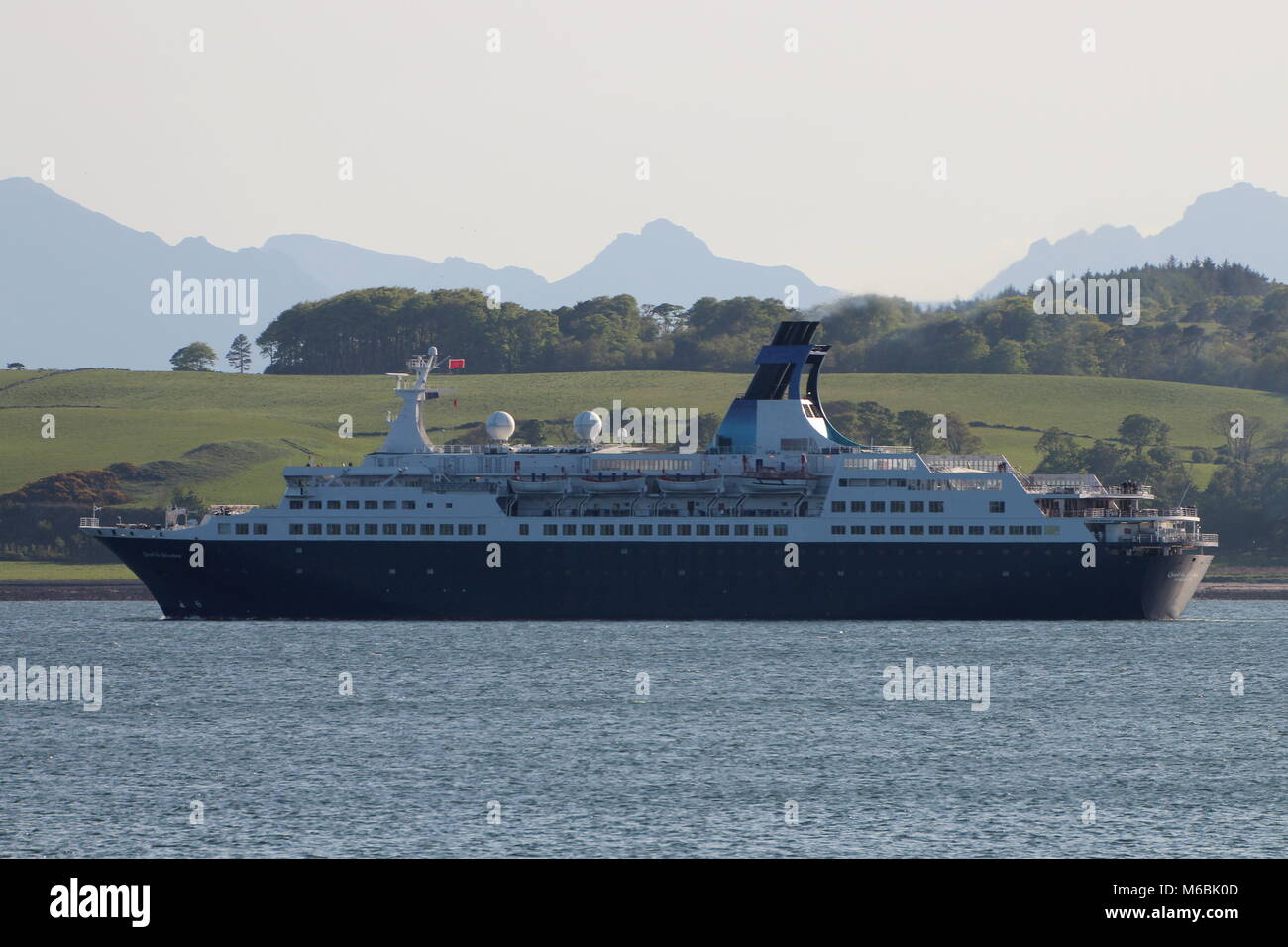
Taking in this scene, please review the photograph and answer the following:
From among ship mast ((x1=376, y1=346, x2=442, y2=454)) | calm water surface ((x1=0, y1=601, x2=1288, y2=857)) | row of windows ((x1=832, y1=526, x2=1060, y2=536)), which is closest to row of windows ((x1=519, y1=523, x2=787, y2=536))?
row of windows ((x1=832, y1=526, x2=1060, y2=536))

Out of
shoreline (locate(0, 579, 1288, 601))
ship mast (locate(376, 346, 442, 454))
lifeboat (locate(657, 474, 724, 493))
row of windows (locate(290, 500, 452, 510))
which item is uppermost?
ship mast (locate(376, 346, 442, 454))

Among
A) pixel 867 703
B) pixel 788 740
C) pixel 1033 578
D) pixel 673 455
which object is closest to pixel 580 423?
pixel 673 455

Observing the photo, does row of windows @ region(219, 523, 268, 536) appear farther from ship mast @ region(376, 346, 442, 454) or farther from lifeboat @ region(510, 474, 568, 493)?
lifeboat @ region(510, 474, 568, 493)

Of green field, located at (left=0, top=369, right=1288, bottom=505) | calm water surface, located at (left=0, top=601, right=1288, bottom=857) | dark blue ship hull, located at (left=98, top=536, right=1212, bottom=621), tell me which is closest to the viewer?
calm water surface, located at (left=0, top=601, right=1288, bottom=857)

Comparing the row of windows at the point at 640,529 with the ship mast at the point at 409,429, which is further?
the ship mast at the point at 409,429

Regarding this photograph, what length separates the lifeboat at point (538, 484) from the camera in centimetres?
8730

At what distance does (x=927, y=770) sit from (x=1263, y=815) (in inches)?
307

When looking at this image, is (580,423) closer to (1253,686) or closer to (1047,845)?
(1253,686)

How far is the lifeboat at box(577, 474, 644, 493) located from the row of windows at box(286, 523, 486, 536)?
542cm

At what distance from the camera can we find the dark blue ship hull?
8400 cm

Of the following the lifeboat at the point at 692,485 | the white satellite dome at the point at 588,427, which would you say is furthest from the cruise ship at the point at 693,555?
the white satellite dome at the point at 588,427

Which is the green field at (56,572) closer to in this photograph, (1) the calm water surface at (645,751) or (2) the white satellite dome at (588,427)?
(2) the white satellite dome at (588,427)

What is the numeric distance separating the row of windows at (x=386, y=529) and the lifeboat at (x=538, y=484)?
328 cm

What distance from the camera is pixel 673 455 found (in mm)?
87750
